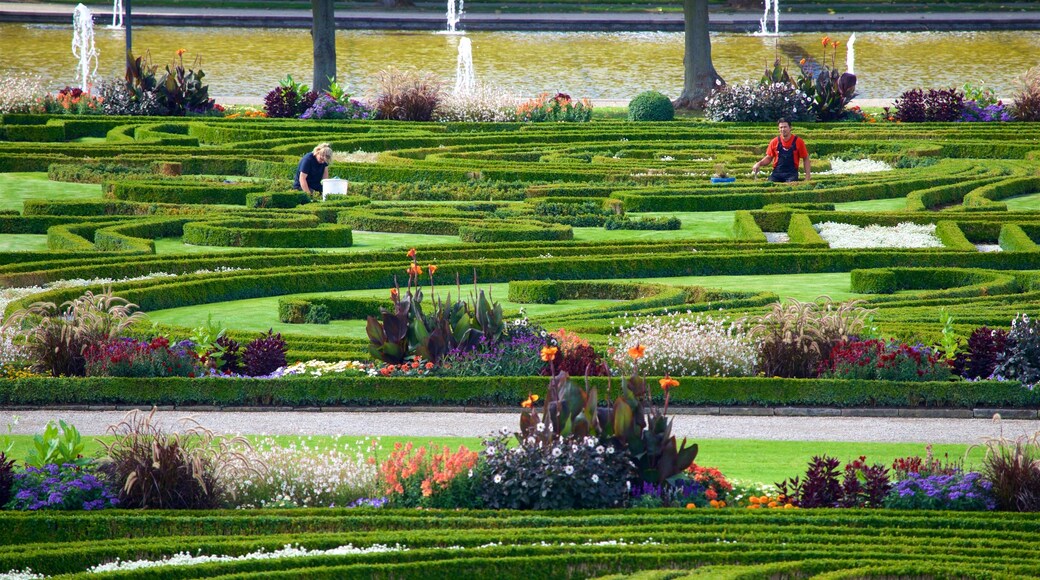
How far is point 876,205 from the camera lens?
1005 inches

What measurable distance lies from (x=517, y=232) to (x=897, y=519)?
40.7 ft

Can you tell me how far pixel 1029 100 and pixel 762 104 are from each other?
19.2 feet

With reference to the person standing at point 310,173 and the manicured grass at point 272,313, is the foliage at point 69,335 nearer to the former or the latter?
the manicured grass at point 272,313

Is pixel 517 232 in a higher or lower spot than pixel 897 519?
higher

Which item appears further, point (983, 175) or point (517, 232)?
point (983, 175)

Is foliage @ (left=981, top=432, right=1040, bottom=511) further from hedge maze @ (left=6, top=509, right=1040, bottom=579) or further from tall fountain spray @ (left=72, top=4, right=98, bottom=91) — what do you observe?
tall fountain spray @ (left=72, top=4, right=98, bottom=91)

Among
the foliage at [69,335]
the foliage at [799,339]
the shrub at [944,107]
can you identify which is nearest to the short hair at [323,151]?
the foliage at [69,335]

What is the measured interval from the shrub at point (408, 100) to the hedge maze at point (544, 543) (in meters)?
25.7

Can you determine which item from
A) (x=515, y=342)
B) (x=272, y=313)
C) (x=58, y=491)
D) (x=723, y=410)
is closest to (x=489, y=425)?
(x=515, y=342)

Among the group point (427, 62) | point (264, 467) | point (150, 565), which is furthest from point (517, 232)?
point (427, 62)

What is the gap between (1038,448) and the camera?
10695 mm

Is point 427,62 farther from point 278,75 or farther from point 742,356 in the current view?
point 742,356

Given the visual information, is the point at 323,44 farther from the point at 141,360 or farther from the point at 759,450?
the point at 759,450

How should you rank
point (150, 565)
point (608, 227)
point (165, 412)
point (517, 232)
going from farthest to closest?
point (608, 227), point (517, 232), point (165, 412), point (150, 565)
